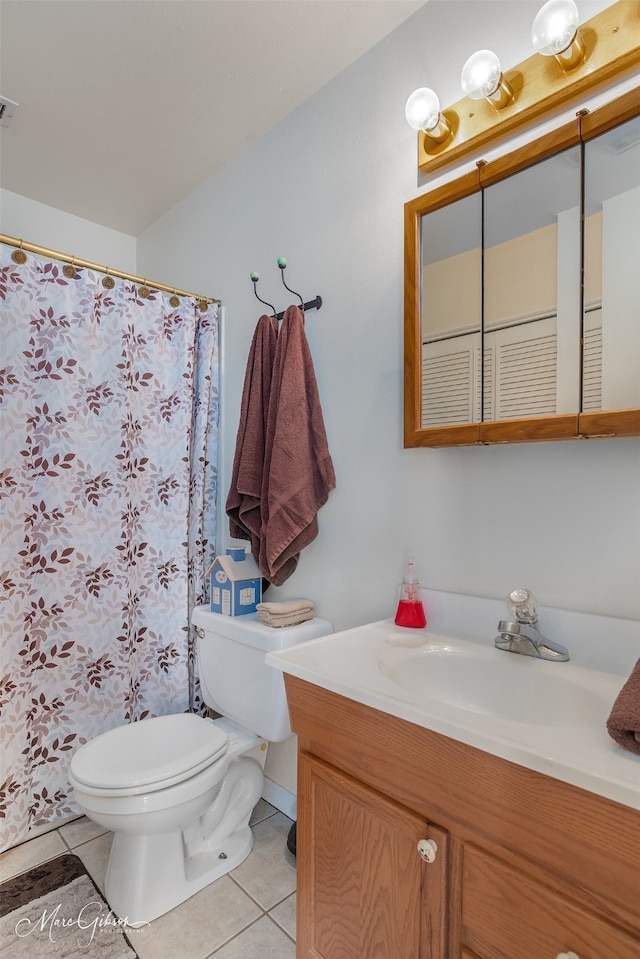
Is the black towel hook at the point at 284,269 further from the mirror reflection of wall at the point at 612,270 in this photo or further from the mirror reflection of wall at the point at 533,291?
the mirror reflection of wall at the point at 612,270

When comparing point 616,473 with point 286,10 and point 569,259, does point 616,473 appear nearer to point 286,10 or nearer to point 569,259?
point 569,259

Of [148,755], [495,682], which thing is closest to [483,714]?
[495,682]

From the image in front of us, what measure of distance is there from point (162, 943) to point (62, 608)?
97 cm

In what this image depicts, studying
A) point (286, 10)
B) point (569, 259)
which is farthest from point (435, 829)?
point (286, 10)

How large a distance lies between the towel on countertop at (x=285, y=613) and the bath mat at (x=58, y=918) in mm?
844

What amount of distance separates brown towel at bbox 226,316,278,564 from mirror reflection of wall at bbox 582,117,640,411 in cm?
99

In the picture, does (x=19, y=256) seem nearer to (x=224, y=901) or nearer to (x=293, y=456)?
(x=293, y=456)

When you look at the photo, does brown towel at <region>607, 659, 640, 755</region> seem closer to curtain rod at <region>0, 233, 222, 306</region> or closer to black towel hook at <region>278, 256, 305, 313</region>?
black towel hook at <region>278, 256, 305, 313</region>

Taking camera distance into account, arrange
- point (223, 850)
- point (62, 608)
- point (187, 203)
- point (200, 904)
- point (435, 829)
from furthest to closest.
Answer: point (187, 203)
point (62, 608)
point (223, 850)
point (200, 904)
point (435, 829)

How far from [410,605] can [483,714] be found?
1.25ft

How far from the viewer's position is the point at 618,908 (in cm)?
62

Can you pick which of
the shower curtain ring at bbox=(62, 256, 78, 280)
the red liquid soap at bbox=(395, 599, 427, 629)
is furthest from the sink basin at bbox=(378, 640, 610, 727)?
the shower curtain ring at bbox=(62, 256, 78, 280)

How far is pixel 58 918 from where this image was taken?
1.34m

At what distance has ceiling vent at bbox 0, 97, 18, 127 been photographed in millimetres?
1743
